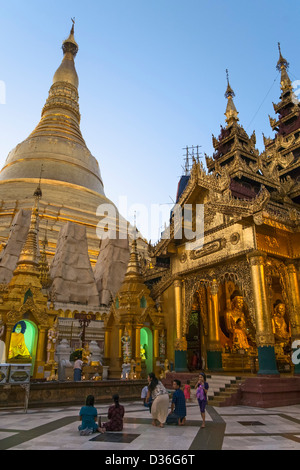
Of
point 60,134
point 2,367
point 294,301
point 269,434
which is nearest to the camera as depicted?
point 269,434

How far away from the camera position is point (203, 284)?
14.0 m

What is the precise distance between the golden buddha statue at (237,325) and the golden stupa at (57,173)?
1872 centimetres

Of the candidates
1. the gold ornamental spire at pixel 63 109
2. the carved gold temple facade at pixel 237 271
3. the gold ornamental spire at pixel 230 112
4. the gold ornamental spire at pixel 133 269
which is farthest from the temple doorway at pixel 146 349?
the gold ornamental spire at pixel 63 109

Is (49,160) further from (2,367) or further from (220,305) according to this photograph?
(2,367)

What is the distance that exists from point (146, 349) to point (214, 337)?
4.06 metres

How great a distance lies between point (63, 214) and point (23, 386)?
85.8ft

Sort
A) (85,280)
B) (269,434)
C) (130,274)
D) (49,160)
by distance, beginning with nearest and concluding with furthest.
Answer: (269,434) → (130,274) → (85,280) → (49,160)

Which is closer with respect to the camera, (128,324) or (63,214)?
(128,324)

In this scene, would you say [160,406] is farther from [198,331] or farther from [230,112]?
[230,112]

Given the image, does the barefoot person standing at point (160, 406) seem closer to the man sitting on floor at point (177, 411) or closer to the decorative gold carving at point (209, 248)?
the man sitting on floor at point (177, 411)

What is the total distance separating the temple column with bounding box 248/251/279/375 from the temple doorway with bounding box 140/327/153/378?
24.2 ft

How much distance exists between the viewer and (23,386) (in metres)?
8.56

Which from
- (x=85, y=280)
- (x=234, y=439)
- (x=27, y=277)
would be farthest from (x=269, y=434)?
(x=85, y=280)

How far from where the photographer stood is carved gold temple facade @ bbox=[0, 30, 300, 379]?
37.4 feet
